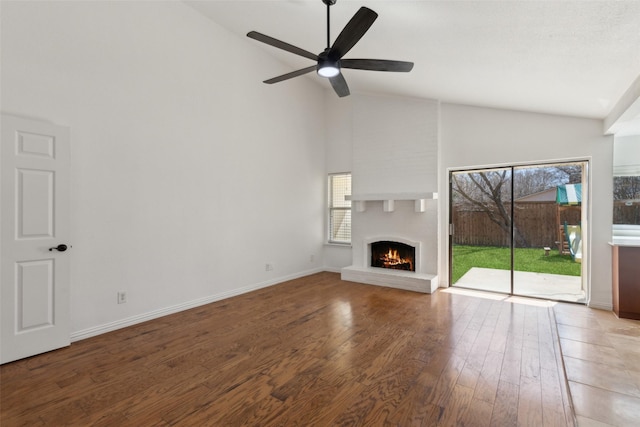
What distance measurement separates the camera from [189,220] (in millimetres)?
4098

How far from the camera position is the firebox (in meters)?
5.55

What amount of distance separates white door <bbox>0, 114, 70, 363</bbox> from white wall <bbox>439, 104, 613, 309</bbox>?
203 inches

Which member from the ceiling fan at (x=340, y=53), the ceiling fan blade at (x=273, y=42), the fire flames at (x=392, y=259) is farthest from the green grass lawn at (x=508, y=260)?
the ceiling fan blade at (x=273, y=42)

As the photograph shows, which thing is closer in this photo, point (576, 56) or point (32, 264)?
point (576, 56)

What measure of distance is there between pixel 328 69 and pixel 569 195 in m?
4.00

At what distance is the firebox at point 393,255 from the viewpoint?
218 inches

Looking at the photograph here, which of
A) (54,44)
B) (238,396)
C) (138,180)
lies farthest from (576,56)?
(54,44)

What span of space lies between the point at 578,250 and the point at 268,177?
15.9ft

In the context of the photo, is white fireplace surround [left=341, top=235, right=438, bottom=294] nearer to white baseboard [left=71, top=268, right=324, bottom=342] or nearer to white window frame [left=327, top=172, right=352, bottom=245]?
white window frame [left=327, top=172, right=352, bottom=245]

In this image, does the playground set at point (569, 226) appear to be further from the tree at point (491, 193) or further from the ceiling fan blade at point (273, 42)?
the ceiling fan blade at point (273, 42)

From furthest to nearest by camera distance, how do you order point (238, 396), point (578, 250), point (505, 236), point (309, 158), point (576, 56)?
point (309, 158) < point (505, 236) < point (578, 250) < point (576, 56) < point (238, 396)

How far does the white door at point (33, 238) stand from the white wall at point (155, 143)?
0.15m

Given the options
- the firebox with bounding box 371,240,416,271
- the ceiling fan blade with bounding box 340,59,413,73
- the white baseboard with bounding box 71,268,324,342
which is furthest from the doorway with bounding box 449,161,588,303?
the white baseboard with bounding box 71,268,324,342

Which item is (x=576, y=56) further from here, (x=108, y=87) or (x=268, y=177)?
(x=108, y=87)
